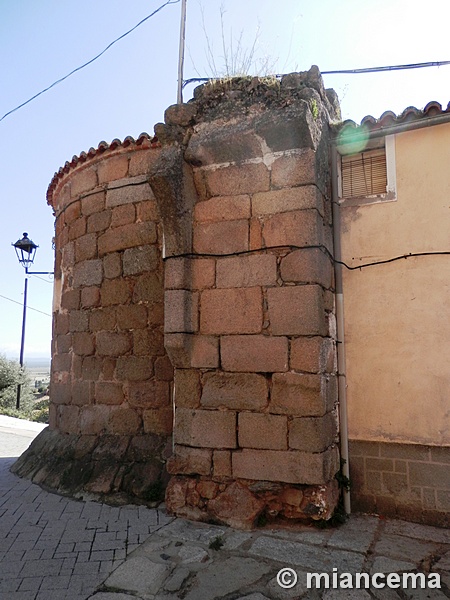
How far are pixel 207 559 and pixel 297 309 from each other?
2034mm

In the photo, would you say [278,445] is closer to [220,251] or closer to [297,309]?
[297,309]

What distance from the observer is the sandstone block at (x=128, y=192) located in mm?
5238

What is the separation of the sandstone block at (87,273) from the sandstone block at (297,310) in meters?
2.49

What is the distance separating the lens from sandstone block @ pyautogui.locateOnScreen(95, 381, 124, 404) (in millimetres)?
5133

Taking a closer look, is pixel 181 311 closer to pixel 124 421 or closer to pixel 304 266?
pixel 304 266

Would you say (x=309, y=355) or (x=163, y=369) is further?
(x=163, y=369)

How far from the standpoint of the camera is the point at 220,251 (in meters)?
4.20

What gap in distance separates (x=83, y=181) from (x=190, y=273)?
8.39 feet

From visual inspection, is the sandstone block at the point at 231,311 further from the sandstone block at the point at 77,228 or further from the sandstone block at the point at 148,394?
the sandstone block at the point at 77,228

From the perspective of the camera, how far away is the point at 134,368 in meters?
5.06

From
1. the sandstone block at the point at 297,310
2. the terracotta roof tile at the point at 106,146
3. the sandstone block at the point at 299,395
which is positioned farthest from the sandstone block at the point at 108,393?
the terracotta roof tile at the point at 106,146

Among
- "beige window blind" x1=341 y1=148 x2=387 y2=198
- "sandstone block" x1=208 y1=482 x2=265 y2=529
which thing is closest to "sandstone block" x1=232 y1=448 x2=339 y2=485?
"sandstone block" x1=208 y1=482 x2=265 y2=529

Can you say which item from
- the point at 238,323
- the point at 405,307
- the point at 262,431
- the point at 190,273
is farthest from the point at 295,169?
the point at 262,431

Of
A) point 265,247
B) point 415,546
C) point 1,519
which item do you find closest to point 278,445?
point 415,546
